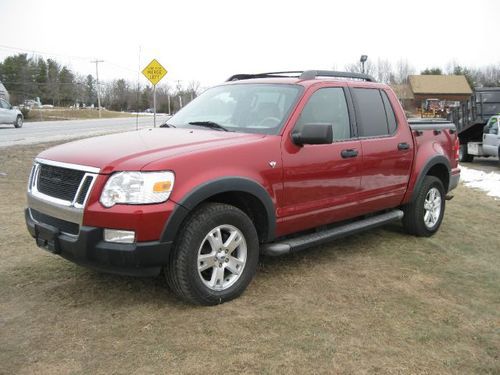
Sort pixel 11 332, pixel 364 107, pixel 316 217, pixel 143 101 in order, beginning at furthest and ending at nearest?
pixel 143 101 < pixel 364 107 < pixel 316 217 < pixel 11 332

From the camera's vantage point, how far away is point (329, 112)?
16.1ft

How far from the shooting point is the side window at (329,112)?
4.64 meters

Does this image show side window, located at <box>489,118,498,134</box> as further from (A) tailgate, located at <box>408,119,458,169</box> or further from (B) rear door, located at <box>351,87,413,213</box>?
(B) rear door, located at <box>351,87,413,213</box>

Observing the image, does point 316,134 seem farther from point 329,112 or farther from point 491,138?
point 491,138

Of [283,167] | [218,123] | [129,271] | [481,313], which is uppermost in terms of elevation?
[218,123]

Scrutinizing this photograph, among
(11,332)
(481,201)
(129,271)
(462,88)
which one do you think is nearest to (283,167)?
(129,271)

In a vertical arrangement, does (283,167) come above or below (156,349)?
above

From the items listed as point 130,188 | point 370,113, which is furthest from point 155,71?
point 130,188

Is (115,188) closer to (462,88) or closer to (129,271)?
(129,271)

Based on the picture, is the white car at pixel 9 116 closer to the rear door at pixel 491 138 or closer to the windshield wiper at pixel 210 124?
Answer: the rear door at pixel 491 138

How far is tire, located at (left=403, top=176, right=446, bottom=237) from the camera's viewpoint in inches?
241

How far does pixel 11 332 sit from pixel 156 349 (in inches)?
41.4

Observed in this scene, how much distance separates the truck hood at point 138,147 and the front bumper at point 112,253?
1.61ft

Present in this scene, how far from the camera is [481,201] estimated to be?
924cm
